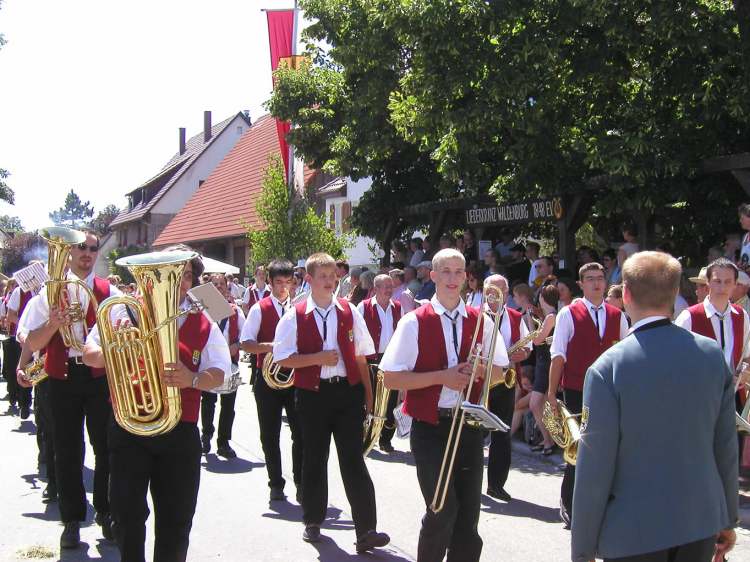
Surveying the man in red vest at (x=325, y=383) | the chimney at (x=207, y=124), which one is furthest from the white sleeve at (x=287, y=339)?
the chimney at (x=207, y=124)

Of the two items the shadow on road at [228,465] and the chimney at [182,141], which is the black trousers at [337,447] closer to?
the shadow on road at [228,465]

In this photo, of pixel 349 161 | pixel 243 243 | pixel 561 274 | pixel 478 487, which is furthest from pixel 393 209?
pixel 243 243

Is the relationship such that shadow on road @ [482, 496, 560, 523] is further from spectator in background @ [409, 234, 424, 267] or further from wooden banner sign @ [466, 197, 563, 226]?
spectator in background @ [409, 234, 424, 267]

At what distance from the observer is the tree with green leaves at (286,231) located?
25.3 m

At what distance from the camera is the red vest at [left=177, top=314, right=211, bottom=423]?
4820mm

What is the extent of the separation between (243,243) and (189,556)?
1310 inches

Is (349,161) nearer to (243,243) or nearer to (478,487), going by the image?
(478,487)

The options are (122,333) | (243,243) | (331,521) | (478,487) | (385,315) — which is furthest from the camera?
(243,243)

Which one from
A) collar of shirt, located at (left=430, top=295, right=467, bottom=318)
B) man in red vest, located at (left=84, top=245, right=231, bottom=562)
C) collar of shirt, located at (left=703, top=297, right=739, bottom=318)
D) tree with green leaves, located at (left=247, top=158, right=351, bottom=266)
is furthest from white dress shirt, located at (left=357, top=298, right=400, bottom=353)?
tree with green leaves, located at (left=247, top=158, right=351, bottom=266)

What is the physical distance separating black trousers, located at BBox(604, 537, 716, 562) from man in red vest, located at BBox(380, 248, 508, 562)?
1739mm

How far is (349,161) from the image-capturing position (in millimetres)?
17531

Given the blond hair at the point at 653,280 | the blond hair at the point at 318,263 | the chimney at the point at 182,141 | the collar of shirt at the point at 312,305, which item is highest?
the chimney at the point at 182,141

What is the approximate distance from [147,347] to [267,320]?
143 inches

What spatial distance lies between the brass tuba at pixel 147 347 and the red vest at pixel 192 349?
0.18 m
